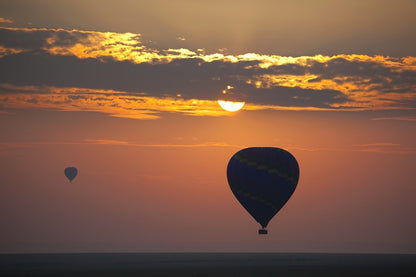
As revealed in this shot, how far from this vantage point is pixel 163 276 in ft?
438

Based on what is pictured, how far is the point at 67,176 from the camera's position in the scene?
6973 inches

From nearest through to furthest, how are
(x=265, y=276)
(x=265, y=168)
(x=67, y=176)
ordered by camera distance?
(x=265, y=168) < (x=265, y=276) < (x=67, y=176)

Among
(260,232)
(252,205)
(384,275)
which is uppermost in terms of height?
(384,275)

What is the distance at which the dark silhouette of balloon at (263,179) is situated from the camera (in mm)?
95188

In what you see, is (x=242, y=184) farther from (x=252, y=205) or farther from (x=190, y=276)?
(x=190, y=276)

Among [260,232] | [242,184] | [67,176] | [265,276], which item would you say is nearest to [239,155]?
[242,184]

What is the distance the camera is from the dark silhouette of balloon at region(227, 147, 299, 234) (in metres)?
95.2

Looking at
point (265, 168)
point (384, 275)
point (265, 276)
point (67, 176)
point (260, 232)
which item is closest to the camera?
point (260, 232)

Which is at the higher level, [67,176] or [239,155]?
[67,176]

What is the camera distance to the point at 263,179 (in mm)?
95688

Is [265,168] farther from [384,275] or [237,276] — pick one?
[384,275]

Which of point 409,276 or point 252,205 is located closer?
point 252,205

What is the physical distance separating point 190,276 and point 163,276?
5.53 meters

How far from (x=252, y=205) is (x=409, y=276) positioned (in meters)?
49.2
